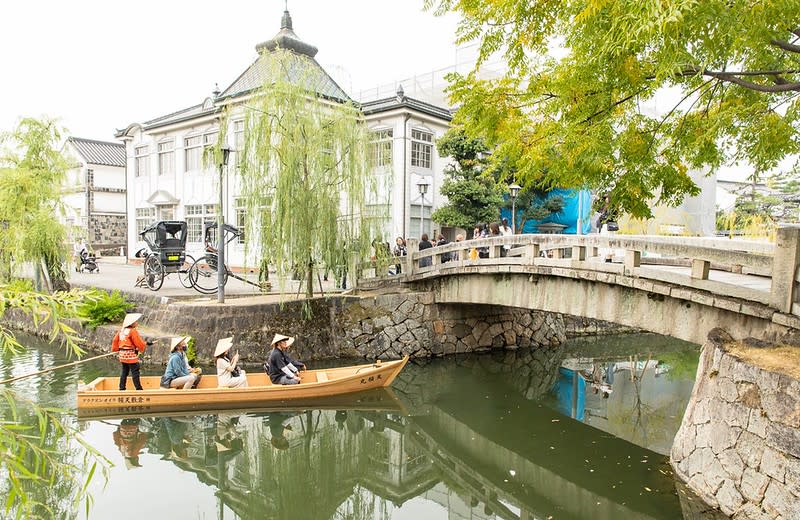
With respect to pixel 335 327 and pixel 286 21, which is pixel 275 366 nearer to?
pixel 335 327

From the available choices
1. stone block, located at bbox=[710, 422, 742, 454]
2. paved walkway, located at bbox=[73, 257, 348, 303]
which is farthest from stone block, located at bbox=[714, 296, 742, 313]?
paved walkway, located at bbox=[73, 257, 348, 303]

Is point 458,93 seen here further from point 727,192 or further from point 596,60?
point 727,192

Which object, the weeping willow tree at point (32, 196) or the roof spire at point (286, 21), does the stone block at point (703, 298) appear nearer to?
the weeping willow tree at point (32, 196)

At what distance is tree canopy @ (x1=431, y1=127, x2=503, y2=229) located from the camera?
19531 mm

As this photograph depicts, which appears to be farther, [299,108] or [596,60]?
[299,108]

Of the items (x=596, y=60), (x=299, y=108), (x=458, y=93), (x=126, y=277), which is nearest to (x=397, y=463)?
(x=458, y=93)

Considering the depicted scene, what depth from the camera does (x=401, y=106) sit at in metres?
19.9

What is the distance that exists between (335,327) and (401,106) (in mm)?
9444

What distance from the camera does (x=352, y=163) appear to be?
13508mm

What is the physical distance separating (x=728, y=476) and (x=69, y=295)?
22.3ft

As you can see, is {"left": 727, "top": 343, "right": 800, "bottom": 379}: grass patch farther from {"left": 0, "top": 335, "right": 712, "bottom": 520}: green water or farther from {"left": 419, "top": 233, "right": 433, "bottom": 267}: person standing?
{"left": 419, "top": 233, "right": 433, "bottom": 267}: person standing

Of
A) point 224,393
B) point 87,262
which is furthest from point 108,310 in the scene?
point 87,262

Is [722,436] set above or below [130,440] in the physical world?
above

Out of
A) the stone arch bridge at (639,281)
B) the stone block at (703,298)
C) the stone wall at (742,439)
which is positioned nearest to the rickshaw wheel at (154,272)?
the stone arch bridge at (639,281)
